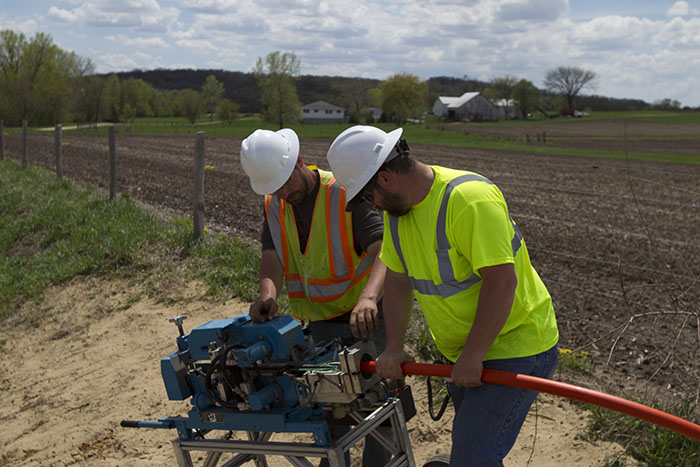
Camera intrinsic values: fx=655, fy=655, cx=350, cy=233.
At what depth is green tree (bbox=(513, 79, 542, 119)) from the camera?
85.7 metres

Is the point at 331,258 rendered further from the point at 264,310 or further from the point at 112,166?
the point at 112,166

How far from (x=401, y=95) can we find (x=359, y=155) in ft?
247

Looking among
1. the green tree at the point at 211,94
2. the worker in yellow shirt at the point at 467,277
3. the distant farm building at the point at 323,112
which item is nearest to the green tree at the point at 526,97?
the distant farm building at the point at 323,112

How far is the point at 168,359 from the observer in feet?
9.39

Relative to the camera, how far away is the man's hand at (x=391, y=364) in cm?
253

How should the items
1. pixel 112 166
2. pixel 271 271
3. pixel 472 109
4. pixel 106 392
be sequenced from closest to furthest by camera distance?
pixel 271 271
pixel 106 392
pixel 112 166
pixel 472 109

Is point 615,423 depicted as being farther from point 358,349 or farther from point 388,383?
point 358,349

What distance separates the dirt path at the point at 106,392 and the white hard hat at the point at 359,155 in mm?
2212

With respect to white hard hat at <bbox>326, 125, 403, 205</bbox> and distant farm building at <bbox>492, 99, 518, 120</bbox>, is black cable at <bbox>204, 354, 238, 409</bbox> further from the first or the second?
distant farm building at <bbox>492, 99, 518, 120</bbox>

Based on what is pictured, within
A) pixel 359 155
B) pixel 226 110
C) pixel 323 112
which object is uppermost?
pixel 323 112

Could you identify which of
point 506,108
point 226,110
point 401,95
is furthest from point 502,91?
point 226,110

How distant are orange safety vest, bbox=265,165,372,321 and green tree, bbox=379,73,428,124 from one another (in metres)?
72.4

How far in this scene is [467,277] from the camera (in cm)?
238

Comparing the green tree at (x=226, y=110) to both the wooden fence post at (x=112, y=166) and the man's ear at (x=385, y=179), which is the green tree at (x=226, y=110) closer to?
the wooden fence post at (x=112, y=166)
